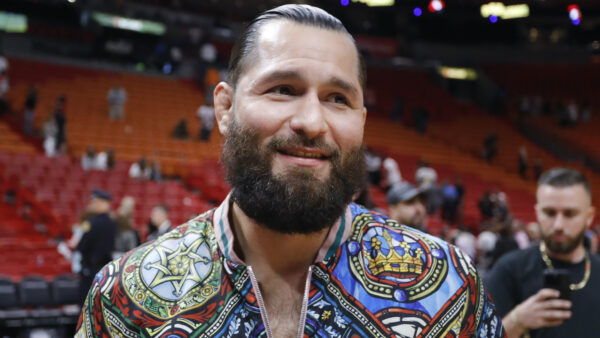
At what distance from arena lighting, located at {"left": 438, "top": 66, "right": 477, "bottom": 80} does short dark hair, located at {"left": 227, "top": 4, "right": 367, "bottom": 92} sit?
2348cm

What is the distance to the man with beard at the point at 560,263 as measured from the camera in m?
2.53

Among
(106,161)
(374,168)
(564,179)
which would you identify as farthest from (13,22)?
(564,179)

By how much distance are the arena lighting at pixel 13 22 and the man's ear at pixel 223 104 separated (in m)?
18.3

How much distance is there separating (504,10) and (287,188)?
21297mm

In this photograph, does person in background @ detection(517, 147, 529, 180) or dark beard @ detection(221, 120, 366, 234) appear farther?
person in background @ detection(517, 147, 529, 180)

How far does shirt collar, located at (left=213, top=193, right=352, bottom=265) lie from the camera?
1427 mm

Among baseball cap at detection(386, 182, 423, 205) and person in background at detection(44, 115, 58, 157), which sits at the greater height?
baseball cap at detection(386, 182, 423, 205)

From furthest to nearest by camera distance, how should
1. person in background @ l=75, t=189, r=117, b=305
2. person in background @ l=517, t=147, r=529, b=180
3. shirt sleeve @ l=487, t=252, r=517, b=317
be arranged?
person in background @ l=517, t=147, r=529, b=180, person in background @ l=75, t=189, r=117, b=305, shirt sleeve @ l=487, t=252, r=517, b=317

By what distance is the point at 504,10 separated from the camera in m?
20.8

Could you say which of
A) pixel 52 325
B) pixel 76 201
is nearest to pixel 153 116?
pixel 76 201

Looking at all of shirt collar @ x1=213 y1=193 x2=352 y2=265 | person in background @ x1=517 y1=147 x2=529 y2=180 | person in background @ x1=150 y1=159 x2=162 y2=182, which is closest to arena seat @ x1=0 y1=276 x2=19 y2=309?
shirt collar @ x1=213 y1=193 x2=352 y2=265

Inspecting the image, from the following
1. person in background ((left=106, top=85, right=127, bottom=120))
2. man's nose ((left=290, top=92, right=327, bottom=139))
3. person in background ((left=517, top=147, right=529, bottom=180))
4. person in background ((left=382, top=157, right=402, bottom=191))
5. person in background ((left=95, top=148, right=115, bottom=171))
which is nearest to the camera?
man's nose ((left=290, top=92, right=327, bottom=139))

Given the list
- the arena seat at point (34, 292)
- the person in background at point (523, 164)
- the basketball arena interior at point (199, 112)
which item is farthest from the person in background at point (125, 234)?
the person in background at point (523, 164)

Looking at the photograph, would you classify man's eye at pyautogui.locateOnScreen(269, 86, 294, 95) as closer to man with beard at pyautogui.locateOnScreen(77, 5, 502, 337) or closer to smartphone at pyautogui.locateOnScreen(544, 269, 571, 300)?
man with beard at pyautogui.locateOnScreen(77, 5, 502, 337)
